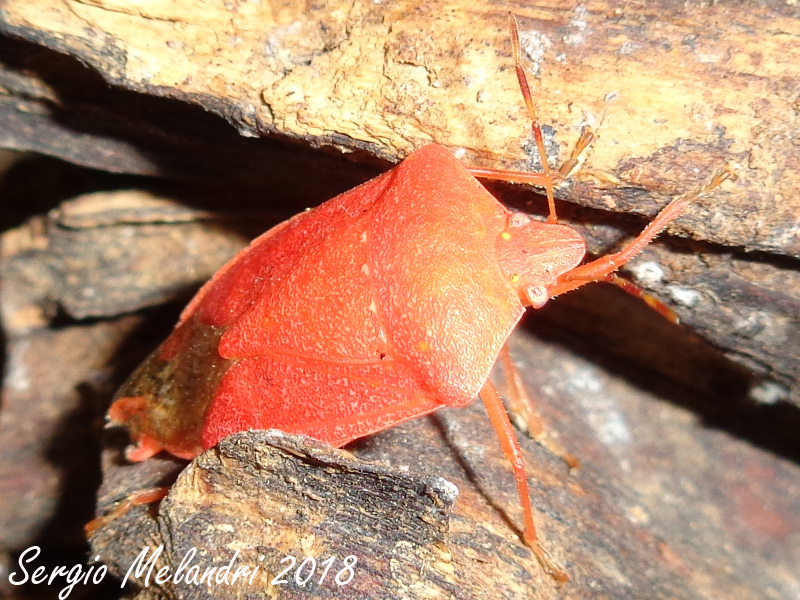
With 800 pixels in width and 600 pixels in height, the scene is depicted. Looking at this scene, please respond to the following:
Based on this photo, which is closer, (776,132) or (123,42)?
(776,132)

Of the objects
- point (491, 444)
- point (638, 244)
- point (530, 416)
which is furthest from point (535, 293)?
point (530, 416)

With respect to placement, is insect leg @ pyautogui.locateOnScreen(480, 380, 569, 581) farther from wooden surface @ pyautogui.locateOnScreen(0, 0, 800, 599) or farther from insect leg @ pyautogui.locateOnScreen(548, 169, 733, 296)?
insect leg @ pyautogui.locateOnScreen(548, 169, 733, 296)

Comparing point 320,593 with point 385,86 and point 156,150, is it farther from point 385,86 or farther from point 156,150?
point 156,150

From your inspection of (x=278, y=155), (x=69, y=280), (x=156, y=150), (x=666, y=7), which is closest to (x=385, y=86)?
(x=278, y=155)

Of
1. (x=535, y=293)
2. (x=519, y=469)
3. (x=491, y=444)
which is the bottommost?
(x=491, y=444)

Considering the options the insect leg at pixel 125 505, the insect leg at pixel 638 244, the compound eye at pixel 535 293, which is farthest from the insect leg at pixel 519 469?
the insect leg at pixel 125 505

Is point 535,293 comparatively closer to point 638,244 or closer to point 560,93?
point 638,244
